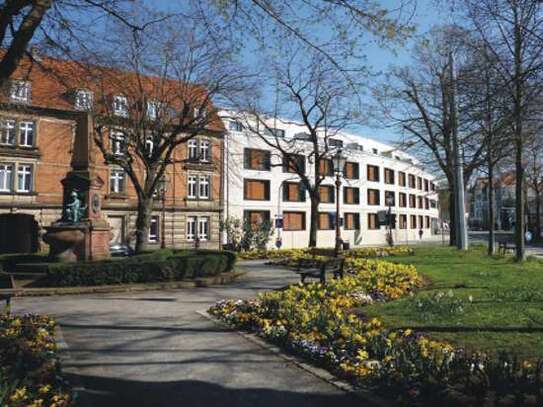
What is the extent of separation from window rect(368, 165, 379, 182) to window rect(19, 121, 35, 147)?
37314 mm

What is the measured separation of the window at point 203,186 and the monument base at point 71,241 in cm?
2579

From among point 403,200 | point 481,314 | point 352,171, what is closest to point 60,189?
point 352,171

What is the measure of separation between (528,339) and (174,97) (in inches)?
704

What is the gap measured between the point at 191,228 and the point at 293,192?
39.2 ft

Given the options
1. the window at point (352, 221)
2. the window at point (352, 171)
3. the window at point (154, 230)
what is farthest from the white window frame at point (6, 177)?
the window at point (352, 171)

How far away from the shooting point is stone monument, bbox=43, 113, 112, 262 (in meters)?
16.2

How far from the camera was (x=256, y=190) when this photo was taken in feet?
150

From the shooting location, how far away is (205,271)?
16109 mm

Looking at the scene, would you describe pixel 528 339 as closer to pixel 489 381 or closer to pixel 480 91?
pixel 489 381

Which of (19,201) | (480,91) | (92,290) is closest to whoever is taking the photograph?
(480,91)

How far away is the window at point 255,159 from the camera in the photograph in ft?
149

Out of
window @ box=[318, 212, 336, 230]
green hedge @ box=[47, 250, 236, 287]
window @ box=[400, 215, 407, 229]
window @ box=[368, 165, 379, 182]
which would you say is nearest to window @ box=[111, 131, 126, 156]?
green hedge @ box=[47, 250, 236, 287]

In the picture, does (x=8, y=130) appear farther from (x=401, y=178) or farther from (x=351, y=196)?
(x=401, y=178)

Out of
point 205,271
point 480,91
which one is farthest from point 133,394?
point 205,271
